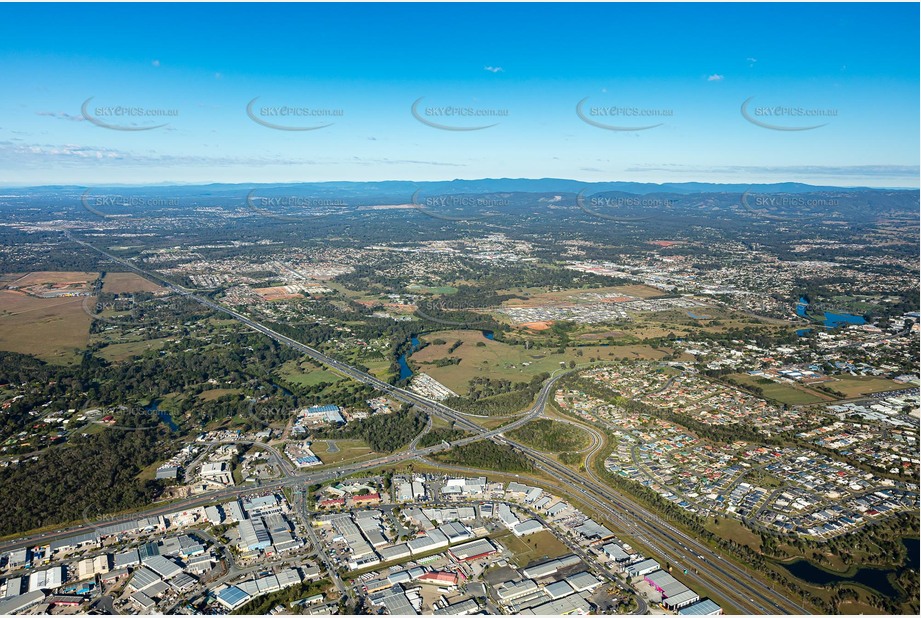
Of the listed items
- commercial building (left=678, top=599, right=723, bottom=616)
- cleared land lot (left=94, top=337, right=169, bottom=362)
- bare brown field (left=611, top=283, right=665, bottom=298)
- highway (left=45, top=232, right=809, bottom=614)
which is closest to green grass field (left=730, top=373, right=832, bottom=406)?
highway (left=45, top=232, right=809, bottom=614)

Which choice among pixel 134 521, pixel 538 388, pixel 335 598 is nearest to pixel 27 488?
pixel 134 521

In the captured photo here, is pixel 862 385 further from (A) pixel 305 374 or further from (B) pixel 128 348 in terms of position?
(B) pixel 128 348

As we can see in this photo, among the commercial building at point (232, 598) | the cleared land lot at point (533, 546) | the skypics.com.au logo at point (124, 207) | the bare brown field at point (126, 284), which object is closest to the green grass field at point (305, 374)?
the commercial building at point (232, 598)

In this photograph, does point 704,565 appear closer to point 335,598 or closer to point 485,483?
point 485,483

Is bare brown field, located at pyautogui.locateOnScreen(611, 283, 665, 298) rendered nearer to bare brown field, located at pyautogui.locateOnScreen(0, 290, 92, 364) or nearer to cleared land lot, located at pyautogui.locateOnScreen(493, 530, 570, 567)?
cleared land lot, located at pyautogui.locateOnScreen(493, 530, 570, 567)

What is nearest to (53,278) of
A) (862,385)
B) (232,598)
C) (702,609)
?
(232,598)
